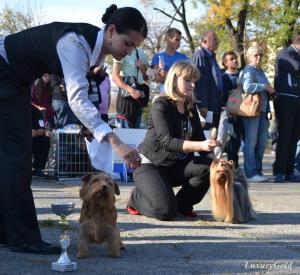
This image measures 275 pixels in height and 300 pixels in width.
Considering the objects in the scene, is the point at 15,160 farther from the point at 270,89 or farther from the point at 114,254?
the point at 270,89

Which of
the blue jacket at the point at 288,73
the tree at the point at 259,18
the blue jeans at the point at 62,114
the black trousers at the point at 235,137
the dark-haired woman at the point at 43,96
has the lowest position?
the black trousers at the point at 235,137

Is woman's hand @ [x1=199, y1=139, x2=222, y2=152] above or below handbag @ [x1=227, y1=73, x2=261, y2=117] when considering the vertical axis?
below

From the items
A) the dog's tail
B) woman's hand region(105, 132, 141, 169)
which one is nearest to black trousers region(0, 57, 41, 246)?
woman's hand region(105, 132, 141, 169)

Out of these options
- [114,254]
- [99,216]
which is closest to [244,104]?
[99,216]

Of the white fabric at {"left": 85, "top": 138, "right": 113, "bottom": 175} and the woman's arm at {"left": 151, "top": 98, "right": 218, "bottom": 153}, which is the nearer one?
the white fabric at {"left": 85, "top": 138, "right": 113, "bottom": 175}

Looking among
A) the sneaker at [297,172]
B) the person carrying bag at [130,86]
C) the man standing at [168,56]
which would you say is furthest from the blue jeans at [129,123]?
the sneaker at [297,172]

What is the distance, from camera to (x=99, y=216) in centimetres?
480

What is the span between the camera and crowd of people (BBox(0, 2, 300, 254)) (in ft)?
13.6

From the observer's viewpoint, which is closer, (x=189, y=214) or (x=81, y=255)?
(x=81, y=255)

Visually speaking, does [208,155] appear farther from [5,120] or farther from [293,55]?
[293,55]

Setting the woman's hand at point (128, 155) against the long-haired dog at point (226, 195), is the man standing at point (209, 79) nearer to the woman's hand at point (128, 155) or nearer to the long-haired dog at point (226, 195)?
the long-haired dog at point (226, 195)

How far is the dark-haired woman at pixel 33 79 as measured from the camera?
400 cm

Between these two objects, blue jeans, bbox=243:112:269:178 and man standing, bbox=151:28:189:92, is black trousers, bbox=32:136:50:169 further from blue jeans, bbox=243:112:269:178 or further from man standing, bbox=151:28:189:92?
blue jeans, bbox=243:112:269:178

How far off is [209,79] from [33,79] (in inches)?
214
